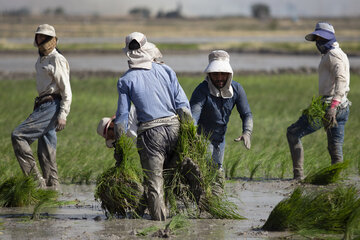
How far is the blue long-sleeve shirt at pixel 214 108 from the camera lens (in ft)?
23.9

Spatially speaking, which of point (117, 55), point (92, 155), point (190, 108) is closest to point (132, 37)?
point (190, 108)

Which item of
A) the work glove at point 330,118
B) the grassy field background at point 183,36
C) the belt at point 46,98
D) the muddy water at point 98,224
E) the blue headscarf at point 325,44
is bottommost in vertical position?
the grassy field background at point 183,36

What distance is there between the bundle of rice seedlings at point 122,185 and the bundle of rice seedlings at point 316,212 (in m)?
1.27

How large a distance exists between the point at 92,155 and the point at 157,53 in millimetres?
3933

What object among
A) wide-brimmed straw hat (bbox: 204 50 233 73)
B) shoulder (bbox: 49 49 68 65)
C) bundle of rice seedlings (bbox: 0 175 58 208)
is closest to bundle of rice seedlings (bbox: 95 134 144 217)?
bundle of rice seedlings (bbox: 0 175 58 208)

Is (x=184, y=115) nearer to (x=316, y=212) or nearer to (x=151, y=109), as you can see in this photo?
(x=151, y=109)

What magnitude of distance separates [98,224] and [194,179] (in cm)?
97

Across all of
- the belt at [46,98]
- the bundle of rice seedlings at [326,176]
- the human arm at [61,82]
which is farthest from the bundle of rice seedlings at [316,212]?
the belt at [46,98]

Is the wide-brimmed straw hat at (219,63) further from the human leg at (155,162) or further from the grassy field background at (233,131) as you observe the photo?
the grassy field background at (233,131)

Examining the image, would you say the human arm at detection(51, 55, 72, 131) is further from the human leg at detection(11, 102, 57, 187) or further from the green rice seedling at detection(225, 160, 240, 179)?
the green rice seedling at detection(225, 160, 240, 179)

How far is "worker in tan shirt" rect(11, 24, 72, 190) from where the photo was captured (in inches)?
317

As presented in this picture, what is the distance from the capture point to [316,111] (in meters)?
8.60

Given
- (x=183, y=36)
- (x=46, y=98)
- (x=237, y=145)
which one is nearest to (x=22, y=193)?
(x=46, y=98)

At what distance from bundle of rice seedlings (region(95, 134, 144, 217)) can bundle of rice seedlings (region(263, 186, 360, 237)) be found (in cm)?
127
